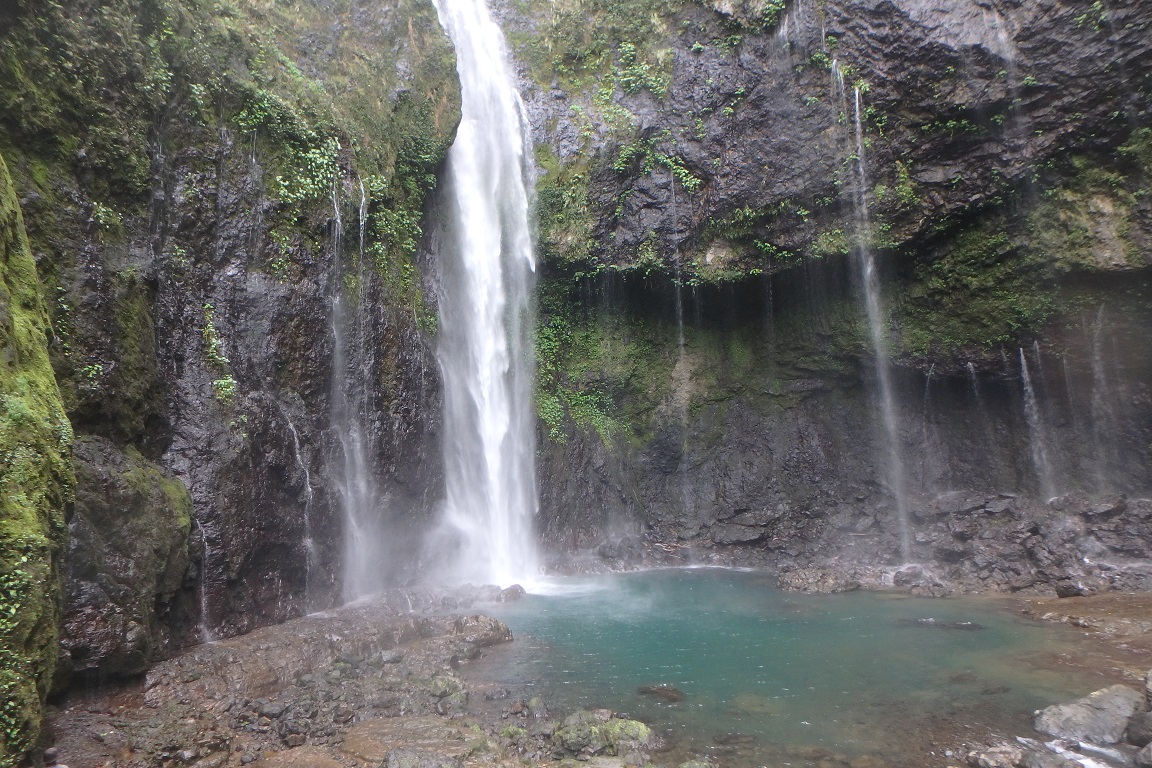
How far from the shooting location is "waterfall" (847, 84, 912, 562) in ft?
47.4

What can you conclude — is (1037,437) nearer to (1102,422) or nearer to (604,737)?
(1102,422)

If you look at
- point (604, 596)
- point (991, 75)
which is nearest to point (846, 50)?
point (991, 75)

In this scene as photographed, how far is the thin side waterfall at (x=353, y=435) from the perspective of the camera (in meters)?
11.2

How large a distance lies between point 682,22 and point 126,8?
1143cm

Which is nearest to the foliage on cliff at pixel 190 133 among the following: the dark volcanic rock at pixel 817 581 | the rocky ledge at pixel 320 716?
the rocky ledge at pixel 320 716

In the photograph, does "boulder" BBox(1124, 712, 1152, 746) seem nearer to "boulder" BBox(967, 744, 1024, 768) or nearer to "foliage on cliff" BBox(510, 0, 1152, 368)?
"boulder" BBox(967, 744, 1024, 768)

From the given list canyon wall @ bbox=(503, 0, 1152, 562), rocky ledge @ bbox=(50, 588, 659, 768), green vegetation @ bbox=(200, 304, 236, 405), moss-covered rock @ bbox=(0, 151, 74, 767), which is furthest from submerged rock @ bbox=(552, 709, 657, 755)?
canyon wall @ bbox=(503, 0, 1152, 562)

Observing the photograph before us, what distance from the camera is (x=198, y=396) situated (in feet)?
30.0

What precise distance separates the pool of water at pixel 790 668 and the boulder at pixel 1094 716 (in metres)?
0.25

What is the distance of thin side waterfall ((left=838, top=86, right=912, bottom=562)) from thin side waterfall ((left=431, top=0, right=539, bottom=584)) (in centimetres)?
Answer: 701

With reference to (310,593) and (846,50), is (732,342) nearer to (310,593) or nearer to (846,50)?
(846,50)

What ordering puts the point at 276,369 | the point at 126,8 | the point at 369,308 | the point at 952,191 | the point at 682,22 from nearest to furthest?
the point at 126,8
the point at 276,369
the point at 369,308
the point at 952,191
the point at 682,22

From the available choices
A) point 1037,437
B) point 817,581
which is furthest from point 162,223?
point 1037,437

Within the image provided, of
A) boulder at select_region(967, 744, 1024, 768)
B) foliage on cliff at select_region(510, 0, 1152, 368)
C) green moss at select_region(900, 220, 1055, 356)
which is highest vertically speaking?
foliage on cliff at select_region(510, 0, 1152, 368)
